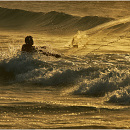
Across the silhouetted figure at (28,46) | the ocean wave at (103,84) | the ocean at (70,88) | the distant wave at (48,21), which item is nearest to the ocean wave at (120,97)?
the ocean at (70,88)

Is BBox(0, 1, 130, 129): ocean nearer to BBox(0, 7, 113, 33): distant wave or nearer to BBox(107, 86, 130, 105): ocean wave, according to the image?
BBox(107, 86, 130, 105): ocean wave

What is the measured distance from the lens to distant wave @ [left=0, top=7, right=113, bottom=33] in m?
24.2

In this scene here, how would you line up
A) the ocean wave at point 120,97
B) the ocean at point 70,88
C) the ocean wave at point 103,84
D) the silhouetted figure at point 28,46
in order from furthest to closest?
the silhouetted figure at point 28,46, the ocean wave at point 103,84, the ocean wave at point 120,97, the ocean at point 70,88

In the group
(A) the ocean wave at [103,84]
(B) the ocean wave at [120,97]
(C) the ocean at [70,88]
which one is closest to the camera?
(C) the ocean at [70,88]

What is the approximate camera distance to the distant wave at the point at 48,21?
24.2 metres

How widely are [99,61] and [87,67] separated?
164 cm

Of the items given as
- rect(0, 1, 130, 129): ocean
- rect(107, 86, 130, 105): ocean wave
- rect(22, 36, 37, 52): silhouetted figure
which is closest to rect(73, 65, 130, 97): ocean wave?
rect(0, 1, 130, 129): ocean

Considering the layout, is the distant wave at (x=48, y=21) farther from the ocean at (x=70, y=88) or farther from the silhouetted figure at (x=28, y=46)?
the silhouetted figure at (x=28, y=46)

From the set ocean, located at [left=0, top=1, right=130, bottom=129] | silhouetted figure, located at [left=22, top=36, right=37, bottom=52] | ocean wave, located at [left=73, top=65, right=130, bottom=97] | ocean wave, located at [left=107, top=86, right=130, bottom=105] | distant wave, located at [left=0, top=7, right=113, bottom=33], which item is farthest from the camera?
distant wave, located at [left=0, top=7, right=113, bottom=33]

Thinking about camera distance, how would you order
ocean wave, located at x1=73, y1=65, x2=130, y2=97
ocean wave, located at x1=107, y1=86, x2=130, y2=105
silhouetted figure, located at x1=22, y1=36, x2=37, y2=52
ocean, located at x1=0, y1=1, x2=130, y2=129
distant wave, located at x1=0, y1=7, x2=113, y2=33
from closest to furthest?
ocean, located at x1=0, y1=1, x2=130, y2=129 → ocean wave, located at x1=107, y1=86, x2=130, y2=105 → ocean wave, located at x1=73, y1=65, x2=130, y2=97 → silhouetted figure, located at x1=22, y1=36, x2=37, y2=52 → distant wave, located at x1=0, y1=7, x2=113, y2=33

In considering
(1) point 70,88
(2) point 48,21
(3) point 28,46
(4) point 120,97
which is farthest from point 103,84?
(2) point 48,21

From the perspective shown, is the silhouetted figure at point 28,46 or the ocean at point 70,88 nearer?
the ocean at point 70,88

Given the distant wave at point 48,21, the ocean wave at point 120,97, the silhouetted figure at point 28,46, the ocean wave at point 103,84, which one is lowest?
the ocean wave at point 120,97

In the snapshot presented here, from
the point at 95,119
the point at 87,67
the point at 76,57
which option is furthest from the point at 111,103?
the point at 76,57
